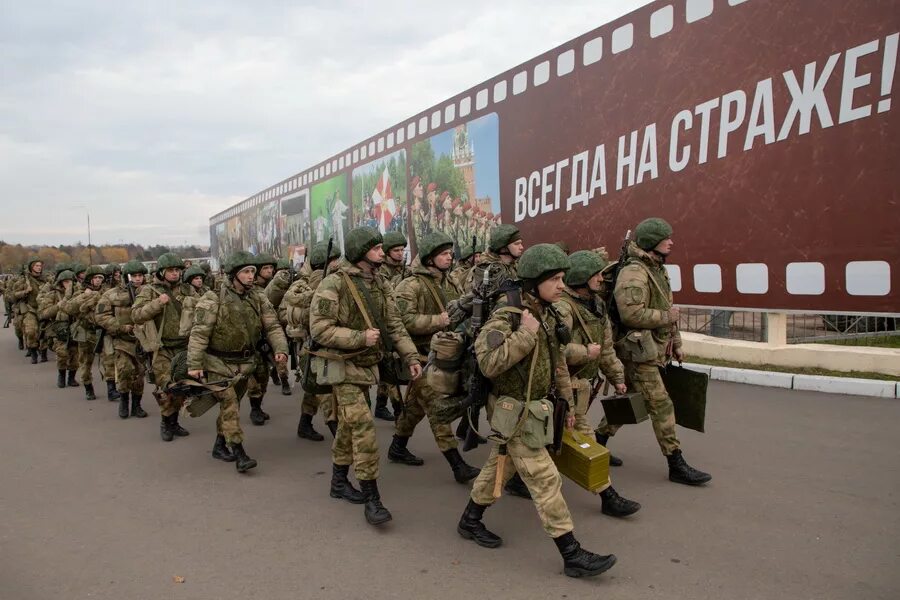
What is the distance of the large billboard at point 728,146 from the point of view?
6480mm

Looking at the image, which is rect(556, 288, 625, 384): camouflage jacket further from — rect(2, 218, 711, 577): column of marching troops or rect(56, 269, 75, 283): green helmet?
rect(56, 269, 75, 283): green helmet

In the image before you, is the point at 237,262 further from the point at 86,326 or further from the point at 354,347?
the point at 86,326

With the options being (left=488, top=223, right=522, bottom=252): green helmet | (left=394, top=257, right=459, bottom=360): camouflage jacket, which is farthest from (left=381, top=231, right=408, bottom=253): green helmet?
(left=488, top=223, right=522, bottom=252): green helmet

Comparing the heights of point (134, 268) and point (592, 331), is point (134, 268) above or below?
above

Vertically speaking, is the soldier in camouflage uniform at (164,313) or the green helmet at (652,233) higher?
the green helmet at (652,233)

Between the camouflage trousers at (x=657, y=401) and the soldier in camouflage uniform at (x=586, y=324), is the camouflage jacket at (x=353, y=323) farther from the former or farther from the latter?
the camouflage trousers at (x=657, y=401)

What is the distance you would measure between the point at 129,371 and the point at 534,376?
566 centimetres

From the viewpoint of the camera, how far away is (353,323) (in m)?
4.38

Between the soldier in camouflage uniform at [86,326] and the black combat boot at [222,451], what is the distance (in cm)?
378

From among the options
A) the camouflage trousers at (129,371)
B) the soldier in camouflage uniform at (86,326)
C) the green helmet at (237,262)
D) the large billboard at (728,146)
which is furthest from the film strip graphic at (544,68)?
the camouflage trousers at (129,371)

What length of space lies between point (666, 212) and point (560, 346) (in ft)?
18.5

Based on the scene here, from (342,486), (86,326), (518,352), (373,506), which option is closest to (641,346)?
(518,352)

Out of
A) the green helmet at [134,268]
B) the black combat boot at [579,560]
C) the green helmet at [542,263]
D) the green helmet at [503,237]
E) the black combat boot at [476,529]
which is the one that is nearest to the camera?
the black combat boot at [579,560]

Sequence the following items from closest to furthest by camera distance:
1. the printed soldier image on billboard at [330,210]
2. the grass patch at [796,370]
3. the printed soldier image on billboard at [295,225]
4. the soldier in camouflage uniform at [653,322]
Result: the soldier in camouflage uniform at [653,322] < the grass patch at [796,370] < the printed soldier image on billboard at [330,210] < the printed soldier image on billboard at [295,225]
